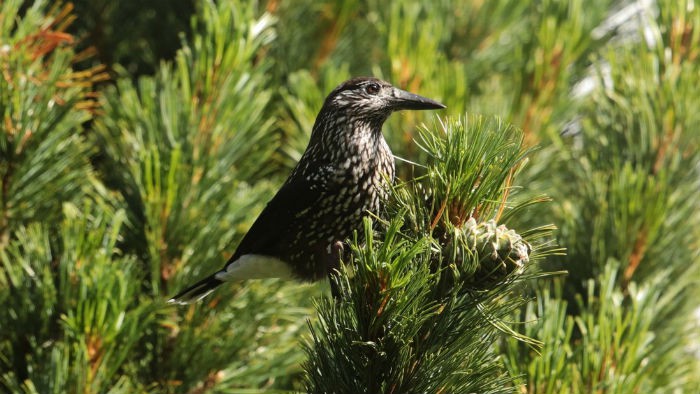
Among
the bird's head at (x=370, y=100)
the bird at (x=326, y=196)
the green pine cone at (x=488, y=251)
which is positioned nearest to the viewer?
Answer: the green pine cone at (x=488, y=251)

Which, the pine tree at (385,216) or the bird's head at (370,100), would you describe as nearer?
the pine tree at (385,216)

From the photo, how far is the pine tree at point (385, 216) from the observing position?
5.56ft

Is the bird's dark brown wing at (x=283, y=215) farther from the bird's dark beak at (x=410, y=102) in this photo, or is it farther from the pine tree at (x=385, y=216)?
the bird's dark beak at (x=410, y=102)

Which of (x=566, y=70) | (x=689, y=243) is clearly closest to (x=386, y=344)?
(x=689, y=243)

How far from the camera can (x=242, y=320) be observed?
2754mm

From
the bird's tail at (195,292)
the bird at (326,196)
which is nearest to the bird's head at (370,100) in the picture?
the bird at (326,196)

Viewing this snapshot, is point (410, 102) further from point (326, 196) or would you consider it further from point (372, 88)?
point (326, 196)

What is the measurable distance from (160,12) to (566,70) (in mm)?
1851

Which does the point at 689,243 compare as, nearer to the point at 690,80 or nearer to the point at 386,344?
the point at 690,80

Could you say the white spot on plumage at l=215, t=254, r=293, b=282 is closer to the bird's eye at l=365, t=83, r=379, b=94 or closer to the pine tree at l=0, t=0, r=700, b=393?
the pine tree at l=0, t=0, r=700, b=393

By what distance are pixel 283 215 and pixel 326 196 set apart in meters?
0.21

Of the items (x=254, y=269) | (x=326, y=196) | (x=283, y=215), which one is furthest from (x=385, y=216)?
(x=254, y=269)

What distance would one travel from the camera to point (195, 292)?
2.57 meters

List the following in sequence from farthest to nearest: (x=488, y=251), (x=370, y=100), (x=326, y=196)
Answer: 1. (x=370, y=100)
2. (x=326, y=196)
3. (x=488, y=251)
